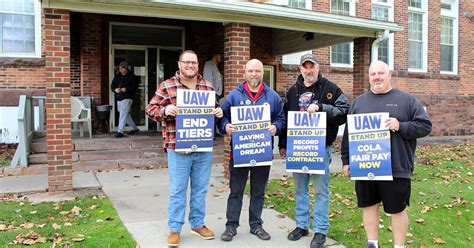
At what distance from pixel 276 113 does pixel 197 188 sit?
3.76 ft

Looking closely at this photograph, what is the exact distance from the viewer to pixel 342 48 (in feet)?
47.3

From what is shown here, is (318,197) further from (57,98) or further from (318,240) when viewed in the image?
(57,98)

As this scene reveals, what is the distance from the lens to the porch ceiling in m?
6.68

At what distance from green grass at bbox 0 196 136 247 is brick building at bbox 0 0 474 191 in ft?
2.40

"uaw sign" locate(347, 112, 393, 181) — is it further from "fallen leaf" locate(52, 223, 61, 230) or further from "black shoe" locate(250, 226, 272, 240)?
"fallen leaf" locate(52, 223, 61, 230)

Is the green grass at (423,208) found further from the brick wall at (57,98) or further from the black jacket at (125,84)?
the black jacket at (125,84)

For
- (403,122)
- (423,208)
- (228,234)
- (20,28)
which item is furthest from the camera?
(20,28)

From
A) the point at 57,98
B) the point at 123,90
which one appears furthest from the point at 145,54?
the point at 57,98

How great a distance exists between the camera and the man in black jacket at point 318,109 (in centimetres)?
425

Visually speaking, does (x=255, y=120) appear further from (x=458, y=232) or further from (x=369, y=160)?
(x=458, y=232)

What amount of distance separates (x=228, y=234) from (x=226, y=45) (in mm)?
4101

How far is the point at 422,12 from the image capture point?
1622cm

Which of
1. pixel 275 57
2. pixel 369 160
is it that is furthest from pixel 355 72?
pixel 369 160

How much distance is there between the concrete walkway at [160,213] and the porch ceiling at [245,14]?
2810 mm
